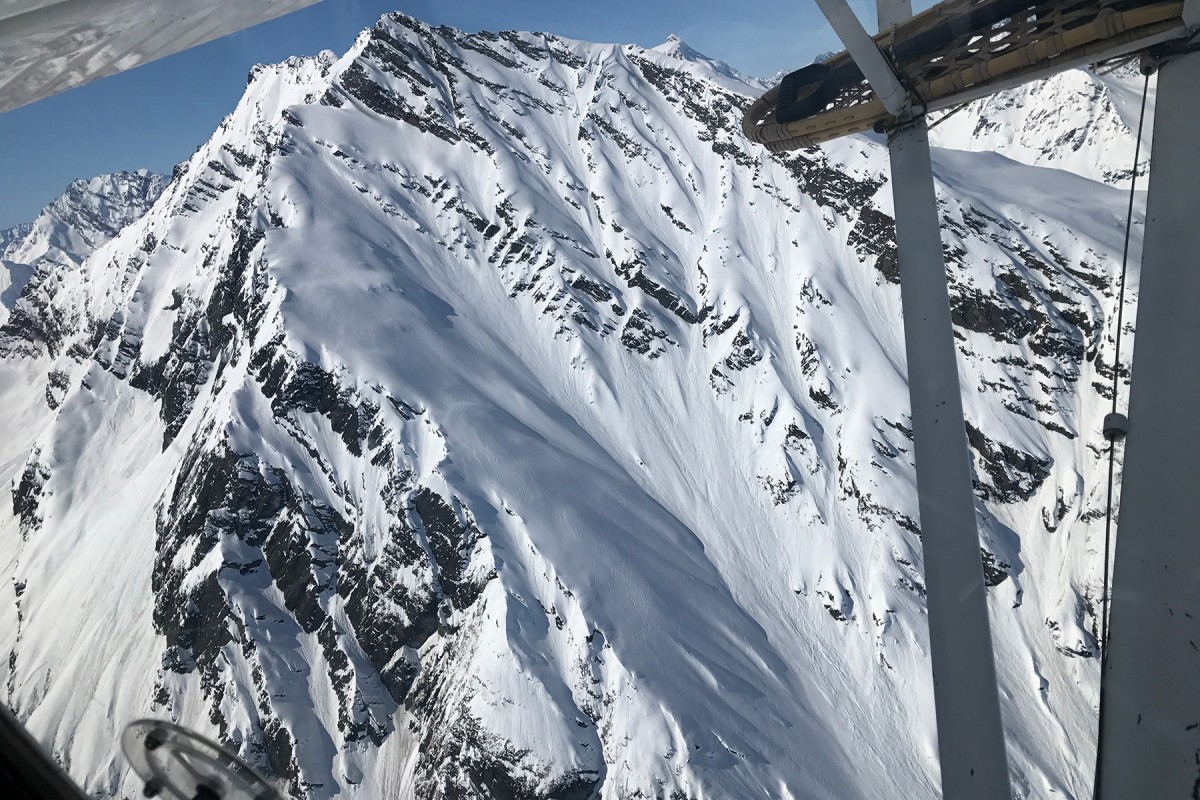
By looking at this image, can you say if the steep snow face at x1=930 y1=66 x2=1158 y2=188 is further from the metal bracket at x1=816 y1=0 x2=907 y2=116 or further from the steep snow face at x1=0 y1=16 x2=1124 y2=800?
the metal bracket at x1=816 y1=0 x2=907 y2=116

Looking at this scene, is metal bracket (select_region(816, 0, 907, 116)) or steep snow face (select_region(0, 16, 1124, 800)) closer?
metal bracket (select_region(816, 0, 907, 116))

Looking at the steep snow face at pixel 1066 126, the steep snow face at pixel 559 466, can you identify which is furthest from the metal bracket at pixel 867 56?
the steep snow face at pixel 1066 126

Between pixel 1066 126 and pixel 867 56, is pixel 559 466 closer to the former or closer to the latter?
pixel 867 56

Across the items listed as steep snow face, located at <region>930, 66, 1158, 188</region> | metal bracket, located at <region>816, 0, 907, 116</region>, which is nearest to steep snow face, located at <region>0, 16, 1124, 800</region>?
steep snow face, located at <region>930, 66, 1158, 188</region>

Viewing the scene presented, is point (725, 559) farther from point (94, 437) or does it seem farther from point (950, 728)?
point (94, 437)

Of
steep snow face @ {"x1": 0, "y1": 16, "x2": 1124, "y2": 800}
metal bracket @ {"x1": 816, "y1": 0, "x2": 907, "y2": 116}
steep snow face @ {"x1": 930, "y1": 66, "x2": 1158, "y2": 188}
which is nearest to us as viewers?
metal bracket @ {"x1": 816, "y1": 0, "x2": 907, "y2": 116}

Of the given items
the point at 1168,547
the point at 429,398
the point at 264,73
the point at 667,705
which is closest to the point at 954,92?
the point at 1168,547

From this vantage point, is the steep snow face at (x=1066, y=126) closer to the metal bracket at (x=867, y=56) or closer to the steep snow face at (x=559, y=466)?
the steep snow face at (x=559, y=466)
